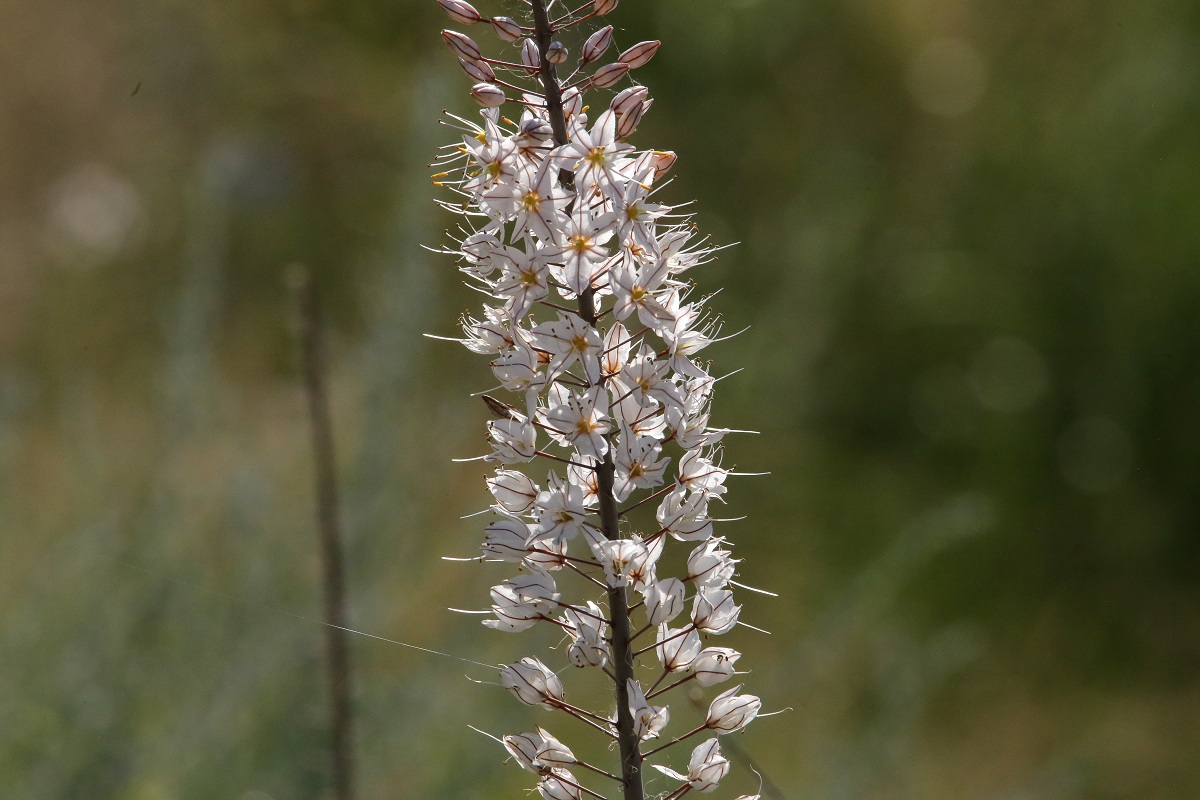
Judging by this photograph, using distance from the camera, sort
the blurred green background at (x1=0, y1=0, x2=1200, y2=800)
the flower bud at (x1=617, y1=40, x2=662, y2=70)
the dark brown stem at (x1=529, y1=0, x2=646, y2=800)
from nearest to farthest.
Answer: the dark brown stem at (x1=529, y1=0, x2=646, y2=800), the flower bud at (x1=617, y1=40, x2=662, y2=70), the blurred green background at (x1=0, y1=0, x2=1200, y2=800)

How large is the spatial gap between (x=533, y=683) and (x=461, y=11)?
39 cm

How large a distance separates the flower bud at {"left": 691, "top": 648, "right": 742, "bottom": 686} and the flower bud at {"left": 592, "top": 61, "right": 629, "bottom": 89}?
33cm

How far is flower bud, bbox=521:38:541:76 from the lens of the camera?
596 millimetres

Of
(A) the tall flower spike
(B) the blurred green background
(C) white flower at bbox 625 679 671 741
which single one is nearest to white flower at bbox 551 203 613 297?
(A) the tall flower spike

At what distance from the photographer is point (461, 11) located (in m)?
0.64

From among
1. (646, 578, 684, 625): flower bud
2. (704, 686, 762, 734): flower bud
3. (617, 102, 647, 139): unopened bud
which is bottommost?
(704, 686, 762, 734): flower bud

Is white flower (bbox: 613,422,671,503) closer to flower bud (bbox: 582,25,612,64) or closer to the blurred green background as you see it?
flower bud (bbox: 582,25,612,64)

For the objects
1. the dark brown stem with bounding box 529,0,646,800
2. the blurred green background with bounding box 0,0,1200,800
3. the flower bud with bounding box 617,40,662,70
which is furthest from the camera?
the blurred green background with bounding box 0,0,1200,800

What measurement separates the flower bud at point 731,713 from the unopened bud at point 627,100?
0.34 m

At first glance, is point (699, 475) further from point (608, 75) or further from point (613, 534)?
point (608, 75)

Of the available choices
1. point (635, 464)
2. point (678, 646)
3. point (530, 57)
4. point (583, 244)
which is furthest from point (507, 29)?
point (678, 646)

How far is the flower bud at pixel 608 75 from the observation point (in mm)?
616

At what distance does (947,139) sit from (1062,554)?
1209mm

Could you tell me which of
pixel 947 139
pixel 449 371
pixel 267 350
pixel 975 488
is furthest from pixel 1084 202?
pixel 267 350
